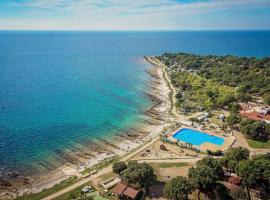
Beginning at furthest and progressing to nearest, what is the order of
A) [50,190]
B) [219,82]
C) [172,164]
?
[219,82] → [172,164] → [50,190]

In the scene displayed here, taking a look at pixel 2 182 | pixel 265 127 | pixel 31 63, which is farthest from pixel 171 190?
pixel 31 63

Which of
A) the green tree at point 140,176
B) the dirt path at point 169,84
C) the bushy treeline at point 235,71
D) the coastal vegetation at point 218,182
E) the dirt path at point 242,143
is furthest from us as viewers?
the bushy treeline at point 235,71

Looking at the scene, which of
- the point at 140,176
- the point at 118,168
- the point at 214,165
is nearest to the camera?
the point at 140,176

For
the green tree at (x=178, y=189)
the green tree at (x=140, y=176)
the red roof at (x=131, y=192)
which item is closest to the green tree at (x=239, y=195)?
the green tree at (x=178, y=189)

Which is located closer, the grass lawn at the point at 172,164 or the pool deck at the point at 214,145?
the grass lawn at the point at 172,164

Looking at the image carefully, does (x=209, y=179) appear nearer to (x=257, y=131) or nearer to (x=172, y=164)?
(x=172, y=164)

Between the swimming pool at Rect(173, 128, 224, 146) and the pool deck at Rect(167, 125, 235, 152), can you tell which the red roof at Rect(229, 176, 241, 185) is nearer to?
the pool deck at Rect(167, 125, 235, 152)

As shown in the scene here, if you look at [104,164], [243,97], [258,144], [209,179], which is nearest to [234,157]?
[209,179]

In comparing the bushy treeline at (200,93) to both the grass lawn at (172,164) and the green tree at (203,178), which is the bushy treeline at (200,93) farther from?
the green tree at (203,178)
